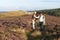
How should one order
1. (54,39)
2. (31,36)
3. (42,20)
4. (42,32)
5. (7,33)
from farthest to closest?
1. (42,20)
2. (42,32)
3. (31,36)
4. (54,39)
5. (7,33)

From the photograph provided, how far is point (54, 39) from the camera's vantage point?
Answer: 65.5ft

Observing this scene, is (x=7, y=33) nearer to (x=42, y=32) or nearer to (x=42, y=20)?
(x=42, y=32)

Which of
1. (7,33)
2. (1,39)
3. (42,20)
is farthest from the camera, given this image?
(42,20)

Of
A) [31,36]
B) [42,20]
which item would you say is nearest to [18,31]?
[31,36]

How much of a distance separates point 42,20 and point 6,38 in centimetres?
734

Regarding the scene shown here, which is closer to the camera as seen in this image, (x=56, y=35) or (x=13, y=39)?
(x=13, y=39)

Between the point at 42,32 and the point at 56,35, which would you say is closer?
the point at 56,35

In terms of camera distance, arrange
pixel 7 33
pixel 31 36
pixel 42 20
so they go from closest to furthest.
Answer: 1. pixel 7 33
2. pixel 31 36
3. pixel 42 20

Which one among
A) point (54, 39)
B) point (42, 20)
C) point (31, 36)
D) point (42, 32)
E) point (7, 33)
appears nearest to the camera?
point (7, 33)

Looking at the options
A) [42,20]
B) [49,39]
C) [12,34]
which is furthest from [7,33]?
[42,20]

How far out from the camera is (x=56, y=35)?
824 inches

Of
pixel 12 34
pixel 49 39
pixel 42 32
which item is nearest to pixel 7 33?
pixel 12 34

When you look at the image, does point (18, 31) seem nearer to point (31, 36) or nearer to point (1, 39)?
point (31, 36)

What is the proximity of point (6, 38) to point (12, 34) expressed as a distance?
4.28 ft
